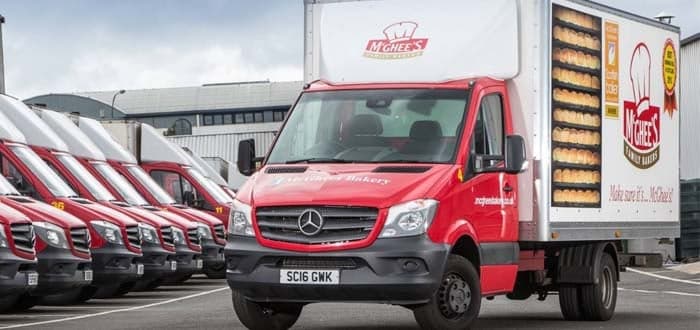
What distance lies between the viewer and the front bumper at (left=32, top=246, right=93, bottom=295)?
19.3 metres

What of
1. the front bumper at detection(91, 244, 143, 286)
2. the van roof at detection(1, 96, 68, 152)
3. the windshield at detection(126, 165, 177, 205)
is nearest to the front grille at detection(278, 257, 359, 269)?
the front bumper at detection(91, 244, 143, 286)

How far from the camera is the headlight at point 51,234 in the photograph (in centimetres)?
1927

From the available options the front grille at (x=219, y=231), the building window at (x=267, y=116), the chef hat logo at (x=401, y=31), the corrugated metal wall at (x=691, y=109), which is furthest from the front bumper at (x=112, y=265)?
the building window at (x=267, y=116)

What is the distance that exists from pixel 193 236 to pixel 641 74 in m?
10.3

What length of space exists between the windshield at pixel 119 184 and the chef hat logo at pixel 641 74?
989cm

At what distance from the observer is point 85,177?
23.8 meters

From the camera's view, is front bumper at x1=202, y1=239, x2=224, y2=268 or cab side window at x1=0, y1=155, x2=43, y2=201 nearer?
cab side window at x1=0, y1=155, x2=43, y2=201

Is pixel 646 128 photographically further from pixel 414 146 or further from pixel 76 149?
pixel 76 149

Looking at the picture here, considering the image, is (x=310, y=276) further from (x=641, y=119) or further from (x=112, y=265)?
(x=112, y=265)

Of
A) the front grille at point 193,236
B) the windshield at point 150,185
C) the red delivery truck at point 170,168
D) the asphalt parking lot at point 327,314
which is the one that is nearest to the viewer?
the asphalt parking lot at point 327,314

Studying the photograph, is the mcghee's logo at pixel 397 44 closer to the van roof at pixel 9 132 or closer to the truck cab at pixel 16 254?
the truck cab at pixel 16 254

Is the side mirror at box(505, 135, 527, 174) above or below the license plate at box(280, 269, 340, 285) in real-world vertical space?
above

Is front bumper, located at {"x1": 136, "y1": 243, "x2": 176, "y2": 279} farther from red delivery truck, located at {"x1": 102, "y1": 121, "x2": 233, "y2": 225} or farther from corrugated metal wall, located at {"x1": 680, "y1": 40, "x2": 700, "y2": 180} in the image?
corrugated metal wall, located at {"x1": 680, "y1": 40, "x2": 700, "y2": 180}

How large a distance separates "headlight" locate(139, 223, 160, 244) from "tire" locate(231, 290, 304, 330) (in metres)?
9.18
